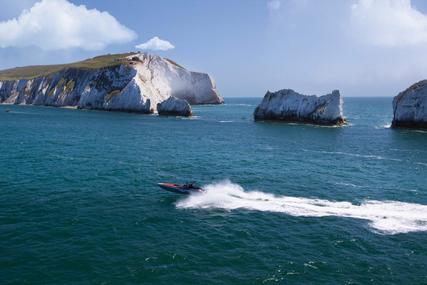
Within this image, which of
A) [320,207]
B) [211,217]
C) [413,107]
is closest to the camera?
[211,217]

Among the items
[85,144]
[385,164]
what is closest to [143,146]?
[85,144]

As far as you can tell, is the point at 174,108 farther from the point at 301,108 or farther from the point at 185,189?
the point at 185,189

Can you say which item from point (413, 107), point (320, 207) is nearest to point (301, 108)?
point (413, 107)

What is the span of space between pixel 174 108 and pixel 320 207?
11818cm

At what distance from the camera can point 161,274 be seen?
2589 centimetres

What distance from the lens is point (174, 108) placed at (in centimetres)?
15438

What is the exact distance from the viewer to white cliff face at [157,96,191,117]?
499 ft

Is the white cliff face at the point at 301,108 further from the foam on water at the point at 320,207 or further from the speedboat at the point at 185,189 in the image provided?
the speedboat at the point at 185,189

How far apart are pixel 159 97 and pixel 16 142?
360 ft

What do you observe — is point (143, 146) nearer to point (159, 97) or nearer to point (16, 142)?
point (16, 142)

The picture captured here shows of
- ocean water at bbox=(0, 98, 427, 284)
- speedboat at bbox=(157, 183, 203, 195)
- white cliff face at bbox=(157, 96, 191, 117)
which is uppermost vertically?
white cliff face at bbox=(157, 96, 191, 117)

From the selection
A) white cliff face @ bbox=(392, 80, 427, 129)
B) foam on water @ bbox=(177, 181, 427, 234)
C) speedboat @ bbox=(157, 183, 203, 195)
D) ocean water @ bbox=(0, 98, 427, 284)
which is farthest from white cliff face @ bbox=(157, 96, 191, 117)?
speedboat @ bbox=(157, 183, 203, 195)

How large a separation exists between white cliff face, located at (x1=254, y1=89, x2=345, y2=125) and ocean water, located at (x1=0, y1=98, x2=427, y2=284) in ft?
161

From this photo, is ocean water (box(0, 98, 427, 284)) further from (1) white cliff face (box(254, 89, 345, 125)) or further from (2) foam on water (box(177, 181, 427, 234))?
(1) white cliff face (box(254, 89, 345, 125))
